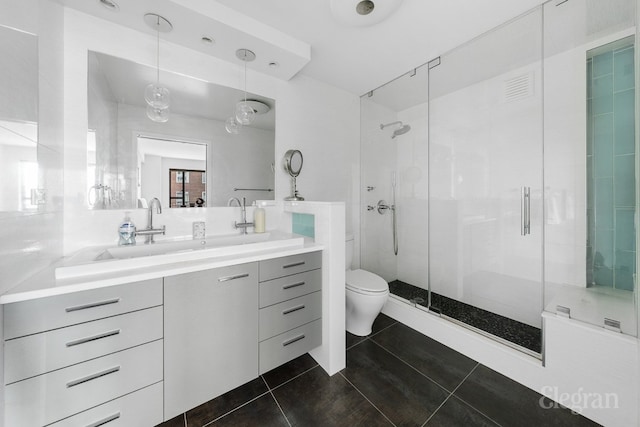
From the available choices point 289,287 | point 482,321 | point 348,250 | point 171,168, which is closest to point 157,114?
point 171,168

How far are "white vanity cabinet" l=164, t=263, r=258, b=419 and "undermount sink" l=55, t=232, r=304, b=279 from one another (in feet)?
0.40

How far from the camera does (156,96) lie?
1.40 metres

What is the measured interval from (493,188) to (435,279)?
1066 mm

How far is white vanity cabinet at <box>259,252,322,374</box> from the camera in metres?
1.32

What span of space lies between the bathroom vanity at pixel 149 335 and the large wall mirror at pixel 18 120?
1.32 feet

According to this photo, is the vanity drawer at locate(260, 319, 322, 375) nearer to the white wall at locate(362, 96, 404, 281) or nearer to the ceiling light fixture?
the white wall at locate(362, 96, 404, 281)

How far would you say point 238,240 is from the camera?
66.8 inches

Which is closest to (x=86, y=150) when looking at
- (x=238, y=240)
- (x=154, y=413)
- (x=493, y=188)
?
(x=238, y=240)

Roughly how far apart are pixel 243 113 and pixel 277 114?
1.33ft

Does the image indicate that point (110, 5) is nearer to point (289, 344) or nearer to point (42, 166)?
point (42, 166)

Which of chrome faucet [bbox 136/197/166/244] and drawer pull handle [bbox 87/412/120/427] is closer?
drawer pull handle [bbox 87/412/120/427]

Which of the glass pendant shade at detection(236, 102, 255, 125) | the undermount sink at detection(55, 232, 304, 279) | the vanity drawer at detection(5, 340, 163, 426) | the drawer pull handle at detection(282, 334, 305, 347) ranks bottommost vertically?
the drawer pull handle at detection(282, 334, 305, 347)

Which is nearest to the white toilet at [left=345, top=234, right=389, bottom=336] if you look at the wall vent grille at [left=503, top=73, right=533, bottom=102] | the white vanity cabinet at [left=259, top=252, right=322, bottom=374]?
the white vanity cabinet at [left=259, top=252, right=322, bottom=374]

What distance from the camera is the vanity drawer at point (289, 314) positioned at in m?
1.33
